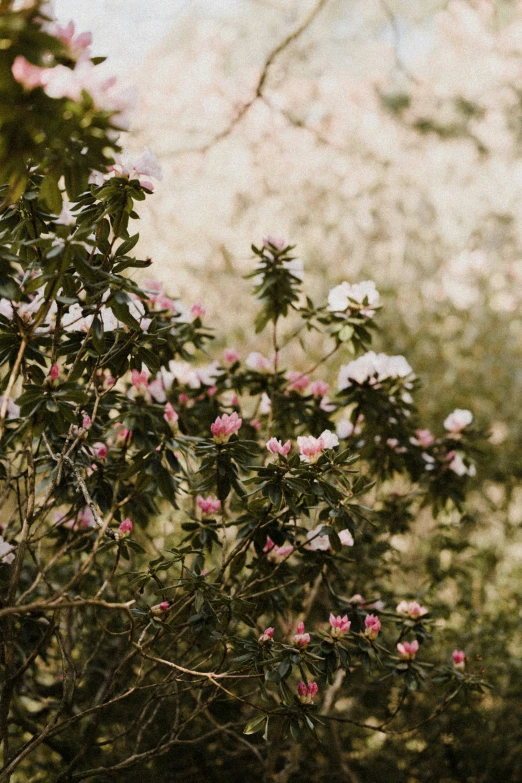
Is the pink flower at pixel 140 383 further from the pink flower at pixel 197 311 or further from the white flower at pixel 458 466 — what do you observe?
the white flower at pixel 458 466

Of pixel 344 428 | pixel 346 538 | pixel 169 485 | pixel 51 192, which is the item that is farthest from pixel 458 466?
pixel 51 192

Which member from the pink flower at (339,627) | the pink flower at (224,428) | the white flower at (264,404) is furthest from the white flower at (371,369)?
the pink flower at (339,627)

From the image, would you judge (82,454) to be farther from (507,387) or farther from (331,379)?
(507,387)

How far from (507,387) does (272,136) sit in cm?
287

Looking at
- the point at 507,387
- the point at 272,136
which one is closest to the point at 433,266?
the point at 507,387

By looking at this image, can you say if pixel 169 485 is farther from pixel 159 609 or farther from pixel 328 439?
pixel 328 439

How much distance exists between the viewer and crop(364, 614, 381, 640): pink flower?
1.79 meters

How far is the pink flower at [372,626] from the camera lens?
1.79m

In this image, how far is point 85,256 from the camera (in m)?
1.29

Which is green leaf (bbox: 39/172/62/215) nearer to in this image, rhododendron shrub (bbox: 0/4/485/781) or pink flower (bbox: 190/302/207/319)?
rhododendron shrub (bbox: 0/4/485/781)

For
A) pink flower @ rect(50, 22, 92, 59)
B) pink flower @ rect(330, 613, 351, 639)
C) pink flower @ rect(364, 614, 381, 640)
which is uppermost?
pink flower @ rect(50, 22, 92, 59)

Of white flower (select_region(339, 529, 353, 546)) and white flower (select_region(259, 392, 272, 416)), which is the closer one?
white flower (select_region(339, 529, 353, 546))

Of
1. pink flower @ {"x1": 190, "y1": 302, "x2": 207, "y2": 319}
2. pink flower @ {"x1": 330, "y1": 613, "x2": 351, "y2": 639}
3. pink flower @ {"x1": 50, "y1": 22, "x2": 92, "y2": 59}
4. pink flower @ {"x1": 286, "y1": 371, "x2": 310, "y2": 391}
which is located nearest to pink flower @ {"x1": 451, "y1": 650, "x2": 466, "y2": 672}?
pink flower @ {"x1": 330, "y1": 613, "x2": 351, "y2": 639}

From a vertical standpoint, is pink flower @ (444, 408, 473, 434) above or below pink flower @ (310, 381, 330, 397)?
above
